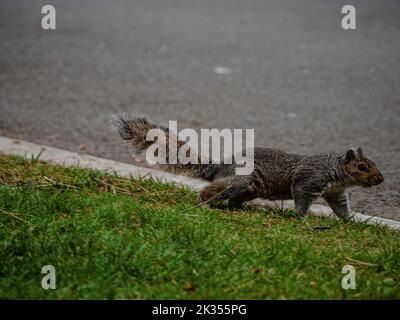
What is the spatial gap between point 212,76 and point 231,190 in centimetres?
591

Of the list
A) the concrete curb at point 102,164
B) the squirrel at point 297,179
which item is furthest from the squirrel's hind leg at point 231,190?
the concrete curb at point 102,164

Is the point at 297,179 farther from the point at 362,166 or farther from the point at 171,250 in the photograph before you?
the point at 171,250

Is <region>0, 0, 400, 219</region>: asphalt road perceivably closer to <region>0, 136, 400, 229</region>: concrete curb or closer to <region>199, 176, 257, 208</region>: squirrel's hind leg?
<region>0, 136, 400, 229</region>: concrete curb

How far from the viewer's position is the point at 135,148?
17.4 feet

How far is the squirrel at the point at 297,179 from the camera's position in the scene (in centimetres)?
495

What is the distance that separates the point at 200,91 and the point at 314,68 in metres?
2.40

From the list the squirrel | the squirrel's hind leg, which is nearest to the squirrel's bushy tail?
the squirrel

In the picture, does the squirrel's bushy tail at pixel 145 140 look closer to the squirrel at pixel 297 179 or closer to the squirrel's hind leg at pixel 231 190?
the squirrel at pixel 297 179

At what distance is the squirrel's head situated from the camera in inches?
→ 195

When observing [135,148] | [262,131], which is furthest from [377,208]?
[262,131]

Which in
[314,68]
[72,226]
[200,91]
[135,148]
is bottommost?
[72,226]

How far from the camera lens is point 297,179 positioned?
498 cm

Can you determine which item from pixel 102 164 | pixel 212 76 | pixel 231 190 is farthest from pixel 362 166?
pixel 212 76
